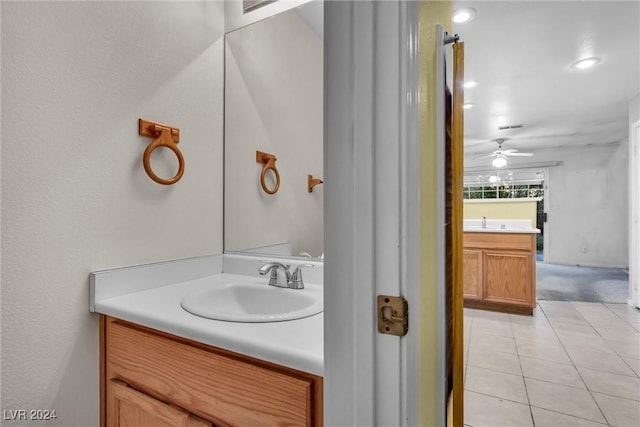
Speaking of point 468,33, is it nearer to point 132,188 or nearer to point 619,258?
point 132,188

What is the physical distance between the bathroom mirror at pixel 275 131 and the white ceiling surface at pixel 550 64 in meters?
1.22

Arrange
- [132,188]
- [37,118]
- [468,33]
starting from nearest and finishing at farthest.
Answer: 1. [37,118]
2. [132,188]
3. [468,33]

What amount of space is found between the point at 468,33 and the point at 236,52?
1766 millimetres

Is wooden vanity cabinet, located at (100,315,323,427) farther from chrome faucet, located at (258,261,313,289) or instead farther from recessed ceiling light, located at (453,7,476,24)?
recessed ceiling light, located at (453,7,476,24)

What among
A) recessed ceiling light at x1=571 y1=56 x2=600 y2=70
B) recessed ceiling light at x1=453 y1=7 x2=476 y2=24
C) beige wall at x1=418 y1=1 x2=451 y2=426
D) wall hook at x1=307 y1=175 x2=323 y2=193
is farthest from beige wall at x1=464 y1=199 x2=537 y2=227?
beige wall at x1=418 y1=1 x2=451 y2=426

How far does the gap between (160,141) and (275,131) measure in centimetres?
51

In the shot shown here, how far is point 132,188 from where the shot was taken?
1.24 meters

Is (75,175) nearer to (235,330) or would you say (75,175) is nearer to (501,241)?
(235,330)

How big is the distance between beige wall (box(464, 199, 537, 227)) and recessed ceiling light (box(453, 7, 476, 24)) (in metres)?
3.88

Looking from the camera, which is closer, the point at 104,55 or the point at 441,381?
the point at 441,381

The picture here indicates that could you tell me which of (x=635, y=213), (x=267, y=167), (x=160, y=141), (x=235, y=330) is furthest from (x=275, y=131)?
(x=635, y=213)

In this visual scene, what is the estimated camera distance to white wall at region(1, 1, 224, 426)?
0.94 m

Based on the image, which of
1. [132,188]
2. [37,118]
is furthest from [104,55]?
[132,188]

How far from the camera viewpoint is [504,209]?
5.58m
